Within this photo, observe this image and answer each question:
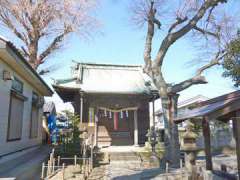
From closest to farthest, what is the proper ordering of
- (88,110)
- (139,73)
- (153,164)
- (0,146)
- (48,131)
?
(0,146) → (153,164) → (88,110) → (139,73) → (48,131)

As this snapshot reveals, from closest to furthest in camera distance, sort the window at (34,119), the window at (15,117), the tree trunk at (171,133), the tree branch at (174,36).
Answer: the window at (15,117), the tree trunk at (171,133), the tree branch at (174,36), the window at (34,119)

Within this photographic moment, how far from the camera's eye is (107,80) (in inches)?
608

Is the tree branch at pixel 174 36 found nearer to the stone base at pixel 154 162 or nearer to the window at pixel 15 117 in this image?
the stone base at pixel 154 162

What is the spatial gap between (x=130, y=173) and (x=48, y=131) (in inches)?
529

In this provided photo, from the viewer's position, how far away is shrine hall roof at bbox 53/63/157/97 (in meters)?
13.3

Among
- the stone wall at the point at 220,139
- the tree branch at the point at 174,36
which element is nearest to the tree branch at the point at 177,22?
the tree branch at the point at 174,36

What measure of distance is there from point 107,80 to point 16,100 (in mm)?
7066

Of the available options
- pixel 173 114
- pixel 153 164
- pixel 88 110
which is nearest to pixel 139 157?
pixel 153 164

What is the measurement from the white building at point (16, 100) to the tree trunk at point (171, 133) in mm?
6118

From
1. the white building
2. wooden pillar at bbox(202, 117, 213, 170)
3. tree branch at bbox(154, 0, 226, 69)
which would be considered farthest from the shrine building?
wooden pillar at bbox(202, 117, 213, 170)

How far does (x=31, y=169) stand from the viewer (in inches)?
304

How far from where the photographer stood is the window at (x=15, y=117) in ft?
28.3

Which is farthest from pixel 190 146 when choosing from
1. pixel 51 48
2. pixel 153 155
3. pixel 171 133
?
pixel 51 48

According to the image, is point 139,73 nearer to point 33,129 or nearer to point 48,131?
point 33,129
